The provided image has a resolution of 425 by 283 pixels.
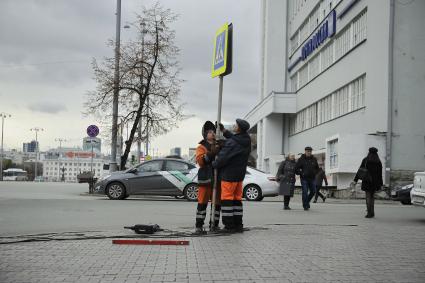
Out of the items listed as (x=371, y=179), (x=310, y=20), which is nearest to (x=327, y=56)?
(x=310, y=20)

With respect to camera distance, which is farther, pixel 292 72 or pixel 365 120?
pixel 292 72

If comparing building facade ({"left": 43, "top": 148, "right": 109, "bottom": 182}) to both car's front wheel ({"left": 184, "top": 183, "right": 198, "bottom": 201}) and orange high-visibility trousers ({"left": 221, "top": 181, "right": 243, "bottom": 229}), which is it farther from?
orange high-visibility trousers ({"left": 221, "top": 181, "right": 243, "bottom": 229})

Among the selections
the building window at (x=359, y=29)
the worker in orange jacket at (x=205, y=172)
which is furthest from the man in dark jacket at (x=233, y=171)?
the building window at (x=359, y=29)

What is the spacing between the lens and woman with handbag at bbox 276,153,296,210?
17016mm

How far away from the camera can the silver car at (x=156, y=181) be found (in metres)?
21.1

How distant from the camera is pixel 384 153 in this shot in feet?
95.0

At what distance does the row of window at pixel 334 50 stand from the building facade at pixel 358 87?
62 mm

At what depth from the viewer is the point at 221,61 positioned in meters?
10.1

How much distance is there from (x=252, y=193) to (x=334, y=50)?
739 inches

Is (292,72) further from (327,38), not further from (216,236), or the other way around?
(216,236)

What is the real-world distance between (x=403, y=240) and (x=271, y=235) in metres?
2.02

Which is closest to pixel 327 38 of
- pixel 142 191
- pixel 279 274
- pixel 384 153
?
pixel 384 153

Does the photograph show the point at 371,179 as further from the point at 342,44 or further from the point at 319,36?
the point at 319,36

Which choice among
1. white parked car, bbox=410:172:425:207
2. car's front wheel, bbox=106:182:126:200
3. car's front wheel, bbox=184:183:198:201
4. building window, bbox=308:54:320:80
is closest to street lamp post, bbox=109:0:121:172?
car's front wheel, bbox=106:182:126:200
